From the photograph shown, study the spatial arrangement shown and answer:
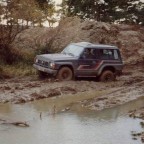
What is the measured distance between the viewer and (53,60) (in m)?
20.5

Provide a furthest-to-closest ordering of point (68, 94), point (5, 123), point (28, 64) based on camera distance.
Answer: point (28, 64)
point (68, 94)
point (5, 123)

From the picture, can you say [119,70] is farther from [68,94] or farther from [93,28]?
[93,28]

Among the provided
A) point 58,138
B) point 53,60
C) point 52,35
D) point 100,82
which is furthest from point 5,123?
point 52,35

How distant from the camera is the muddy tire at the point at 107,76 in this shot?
2220 centimetres

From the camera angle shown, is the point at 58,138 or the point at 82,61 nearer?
the point at 58,138

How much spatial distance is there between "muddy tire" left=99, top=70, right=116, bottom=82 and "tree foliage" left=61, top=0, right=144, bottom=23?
50.0 ft

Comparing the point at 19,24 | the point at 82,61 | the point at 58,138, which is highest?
the point at 19,24

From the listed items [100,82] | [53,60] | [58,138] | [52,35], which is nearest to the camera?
A: [58,138]

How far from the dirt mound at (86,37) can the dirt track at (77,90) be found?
636 centimetres

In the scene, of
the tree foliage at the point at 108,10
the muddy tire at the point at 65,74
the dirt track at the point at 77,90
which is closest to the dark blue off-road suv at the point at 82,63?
the muddy tire at the point at 65,74

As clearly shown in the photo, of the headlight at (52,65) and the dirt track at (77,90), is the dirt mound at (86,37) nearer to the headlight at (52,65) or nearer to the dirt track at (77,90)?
the dirt track at (77,90)

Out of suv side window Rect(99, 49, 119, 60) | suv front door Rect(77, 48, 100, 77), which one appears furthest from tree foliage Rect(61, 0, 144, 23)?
suv front door Rect(77, 48, 100, 77)

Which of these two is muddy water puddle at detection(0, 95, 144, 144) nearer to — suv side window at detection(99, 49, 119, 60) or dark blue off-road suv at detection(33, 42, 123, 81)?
dark blue off-road suv at detection(33, 42, 123, 81)

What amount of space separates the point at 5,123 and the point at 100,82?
8938mm
